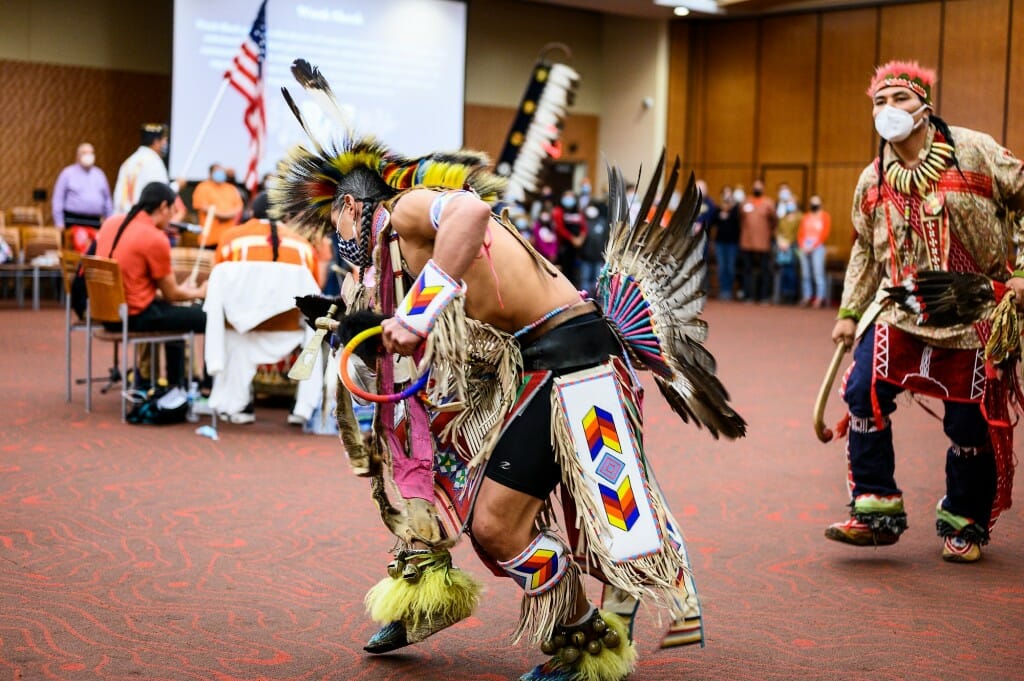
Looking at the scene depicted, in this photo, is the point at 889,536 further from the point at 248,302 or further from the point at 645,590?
the point at 248,302

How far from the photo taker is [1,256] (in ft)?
40.3

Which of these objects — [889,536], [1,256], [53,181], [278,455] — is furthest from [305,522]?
[53,181]

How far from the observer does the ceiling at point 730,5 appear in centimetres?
1944

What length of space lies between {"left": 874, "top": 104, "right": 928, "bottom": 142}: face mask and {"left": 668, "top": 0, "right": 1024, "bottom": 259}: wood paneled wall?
15145 mm

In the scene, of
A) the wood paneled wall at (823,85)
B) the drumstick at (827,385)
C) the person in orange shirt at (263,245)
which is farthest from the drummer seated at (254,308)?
the wood paneled wall at (823,85)

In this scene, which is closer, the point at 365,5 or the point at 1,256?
the point at 1,256

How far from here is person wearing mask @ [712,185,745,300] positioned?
18219mm

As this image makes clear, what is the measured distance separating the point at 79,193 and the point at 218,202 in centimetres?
308

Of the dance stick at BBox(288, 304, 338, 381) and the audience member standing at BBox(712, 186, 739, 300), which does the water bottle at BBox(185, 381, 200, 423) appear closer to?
the dance stick at BBox(288, 304, 338, 381)

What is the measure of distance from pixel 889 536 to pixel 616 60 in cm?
1900

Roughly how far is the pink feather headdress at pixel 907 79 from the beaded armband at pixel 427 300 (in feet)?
7.34

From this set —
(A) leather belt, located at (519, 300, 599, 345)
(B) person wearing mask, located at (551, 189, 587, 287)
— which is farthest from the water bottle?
(B) person wearing mask, located at (551, 189, 587, 287)

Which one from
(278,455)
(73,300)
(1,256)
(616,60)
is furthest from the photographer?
(616,60)

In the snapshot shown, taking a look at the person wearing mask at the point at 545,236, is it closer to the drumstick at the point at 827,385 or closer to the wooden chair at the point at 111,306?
the wooden chair at the point at 111,306
